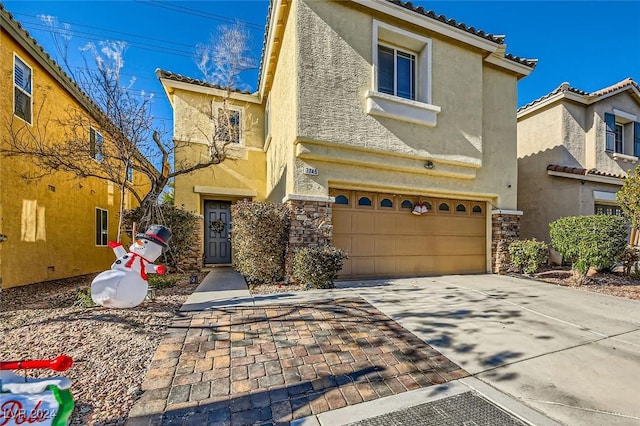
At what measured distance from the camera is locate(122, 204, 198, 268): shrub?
809cm

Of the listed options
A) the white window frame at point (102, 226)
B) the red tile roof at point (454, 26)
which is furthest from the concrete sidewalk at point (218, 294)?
the red tile roof at point (454, 26)

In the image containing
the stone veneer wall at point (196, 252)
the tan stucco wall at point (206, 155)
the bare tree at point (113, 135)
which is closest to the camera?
the bare tree at point (113, 135)

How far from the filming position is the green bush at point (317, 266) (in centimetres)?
623

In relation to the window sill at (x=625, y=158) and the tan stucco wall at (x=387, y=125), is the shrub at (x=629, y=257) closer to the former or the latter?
the tan stucco wall at (x=387, y=125)

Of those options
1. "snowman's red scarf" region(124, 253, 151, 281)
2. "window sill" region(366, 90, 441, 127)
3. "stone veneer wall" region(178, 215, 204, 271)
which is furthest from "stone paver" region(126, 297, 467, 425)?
"stone veneer wall" region(178, 215, 204, 271)

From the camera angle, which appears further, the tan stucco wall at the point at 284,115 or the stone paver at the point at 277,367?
the tan stucco wall at the point at 284,115

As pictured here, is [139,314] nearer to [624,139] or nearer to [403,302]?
[403,302]

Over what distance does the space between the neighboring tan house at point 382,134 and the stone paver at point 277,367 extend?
3023 millimetres

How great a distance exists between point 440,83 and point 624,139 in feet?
37.4

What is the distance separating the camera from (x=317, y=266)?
20.4 ft

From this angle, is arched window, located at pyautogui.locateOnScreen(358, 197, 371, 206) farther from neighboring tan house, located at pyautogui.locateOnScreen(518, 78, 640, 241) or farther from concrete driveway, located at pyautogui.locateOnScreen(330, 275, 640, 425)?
neighboring tan house, located at pyautogui.locateOnScreen(518, 78, 640, 241)

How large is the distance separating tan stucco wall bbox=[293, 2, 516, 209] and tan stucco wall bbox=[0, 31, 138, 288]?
6817 millimetres

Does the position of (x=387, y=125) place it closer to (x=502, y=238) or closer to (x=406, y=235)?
(x=406, y=235)

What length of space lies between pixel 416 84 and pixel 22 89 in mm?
10404
